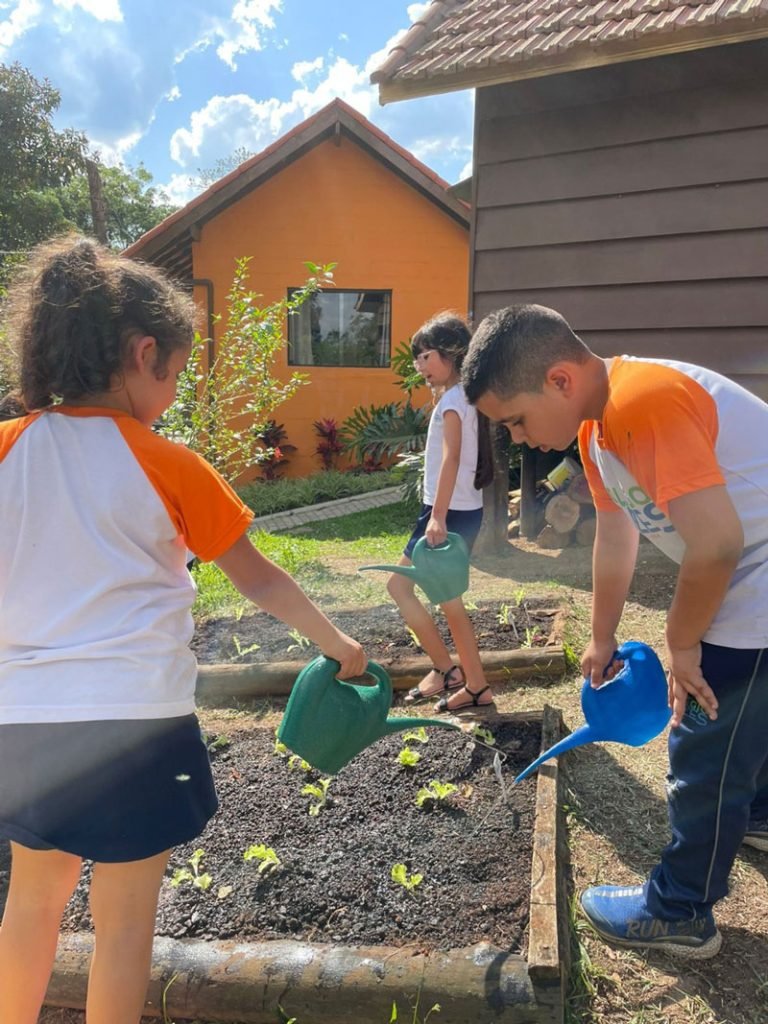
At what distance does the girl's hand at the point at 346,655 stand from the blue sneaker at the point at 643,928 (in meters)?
0.96

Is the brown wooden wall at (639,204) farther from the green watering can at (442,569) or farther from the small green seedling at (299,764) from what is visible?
the small green seedling at (299,764)

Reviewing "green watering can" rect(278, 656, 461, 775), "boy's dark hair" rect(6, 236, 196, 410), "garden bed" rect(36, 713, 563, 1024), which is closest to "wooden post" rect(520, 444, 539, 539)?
"garden bed" rect(36, 713, 563, 1024)

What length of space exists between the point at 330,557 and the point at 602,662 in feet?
15.3

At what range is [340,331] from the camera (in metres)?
11.9

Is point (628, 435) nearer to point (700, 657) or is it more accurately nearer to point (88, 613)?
point (700, 657)

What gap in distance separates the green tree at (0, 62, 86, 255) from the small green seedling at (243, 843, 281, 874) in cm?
1946

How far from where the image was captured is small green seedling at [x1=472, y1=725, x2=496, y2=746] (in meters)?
2.79

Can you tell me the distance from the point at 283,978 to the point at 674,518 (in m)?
1.35

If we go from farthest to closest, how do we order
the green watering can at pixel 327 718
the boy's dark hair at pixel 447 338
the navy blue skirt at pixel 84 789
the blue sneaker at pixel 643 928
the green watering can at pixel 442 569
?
the boy's dark hair at pixel 447 338 < the green watering can at pixel 442 569 < the blue sneaker at pixel 643 928 < the green watering can at pixel 327 718 < the navy blue skirt at pixel 84 789

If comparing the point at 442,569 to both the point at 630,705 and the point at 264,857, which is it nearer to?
the point at 630,705

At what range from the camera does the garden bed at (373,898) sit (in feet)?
5.74

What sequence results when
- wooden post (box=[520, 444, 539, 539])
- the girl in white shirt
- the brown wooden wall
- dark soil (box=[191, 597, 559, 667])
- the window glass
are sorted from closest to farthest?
the girl in white shirt
dark soil (box=[191, 597, 559, 667])
the brown wooden wall
wooden post (box=[520, 444, 539, 539])
the window glass

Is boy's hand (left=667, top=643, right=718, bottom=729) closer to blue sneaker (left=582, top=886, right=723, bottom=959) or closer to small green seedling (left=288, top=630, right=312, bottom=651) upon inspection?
blue sneaker (left=582, top=886, right=723, bottom=959)

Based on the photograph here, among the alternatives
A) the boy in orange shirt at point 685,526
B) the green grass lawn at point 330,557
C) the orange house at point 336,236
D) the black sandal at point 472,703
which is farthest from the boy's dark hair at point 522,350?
the orange house at point 336,236
